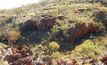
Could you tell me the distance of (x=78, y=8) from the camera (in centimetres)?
6856

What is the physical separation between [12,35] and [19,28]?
386cm

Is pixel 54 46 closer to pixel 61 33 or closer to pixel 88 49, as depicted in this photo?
pixel 88 49

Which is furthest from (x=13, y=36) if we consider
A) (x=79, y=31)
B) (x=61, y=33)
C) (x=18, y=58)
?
(x=18, y=58)

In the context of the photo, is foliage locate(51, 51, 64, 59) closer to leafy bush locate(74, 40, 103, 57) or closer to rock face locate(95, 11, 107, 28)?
leafy bush locate(74, 40, 103, 57)

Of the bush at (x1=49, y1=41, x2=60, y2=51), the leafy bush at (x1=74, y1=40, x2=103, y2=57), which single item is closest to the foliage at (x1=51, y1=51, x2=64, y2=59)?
the bush at (x1=49, y1=41, x2=60, y2=51)

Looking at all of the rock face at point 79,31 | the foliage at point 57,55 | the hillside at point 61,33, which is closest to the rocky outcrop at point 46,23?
the hillside at point 61,33

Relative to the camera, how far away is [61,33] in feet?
202

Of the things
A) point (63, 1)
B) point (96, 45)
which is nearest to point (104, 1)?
point (63, 1)

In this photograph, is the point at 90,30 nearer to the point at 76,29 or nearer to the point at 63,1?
the point at 76,29

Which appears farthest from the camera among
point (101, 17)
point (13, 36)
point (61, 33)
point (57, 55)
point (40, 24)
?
point (101, 17)

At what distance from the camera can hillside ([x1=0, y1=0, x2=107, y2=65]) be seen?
53.7m

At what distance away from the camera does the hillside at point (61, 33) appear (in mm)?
53688

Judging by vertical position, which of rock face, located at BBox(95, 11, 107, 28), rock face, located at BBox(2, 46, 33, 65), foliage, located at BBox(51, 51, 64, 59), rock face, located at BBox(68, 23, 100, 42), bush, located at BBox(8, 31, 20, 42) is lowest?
foliage, located at BBox(51, 51, 64, 59)

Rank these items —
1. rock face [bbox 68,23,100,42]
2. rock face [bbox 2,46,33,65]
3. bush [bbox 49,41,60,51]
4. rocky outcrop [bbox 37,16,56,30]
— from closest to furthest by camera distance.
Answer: rock face [bbox 2,46,33,65]
bush [bbox 49,41,60,51]
rock face [bbox 68,23,100,42]
rocky outcrop [bbox 37,16,56,30]
